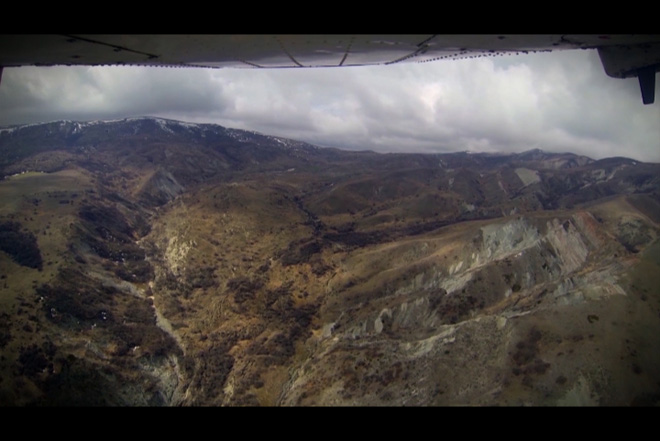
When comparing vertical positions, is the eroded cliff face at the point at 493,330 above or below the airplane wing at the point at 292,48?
below

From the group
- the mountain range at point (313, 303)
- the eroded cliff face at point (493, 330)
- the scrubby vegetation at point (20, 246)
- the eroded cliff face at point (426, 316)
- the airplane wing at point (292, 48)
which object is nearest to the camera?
the airplane wing at point (292, 48)

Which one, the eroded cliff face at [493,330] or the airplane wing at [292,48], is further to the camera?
the eroded cliff face at [493,330]

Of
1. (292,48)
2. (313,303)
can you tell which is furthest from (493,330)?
(292,48)

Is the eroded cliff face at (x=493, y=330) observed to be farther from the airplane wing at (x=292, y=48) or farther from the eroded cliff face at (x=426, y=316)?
the airplane wing at (x=292, y=48)

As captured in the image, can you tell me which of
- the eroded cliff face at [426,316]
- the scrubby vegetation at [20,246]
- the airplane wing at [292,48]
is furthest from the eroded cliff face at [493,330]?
the scrubby vegetation at [20,246]

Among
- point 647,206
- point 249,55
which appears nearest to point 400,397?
point 249,55

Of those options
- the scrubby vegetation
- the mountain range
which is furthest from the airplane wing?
the scrubby vegetation
